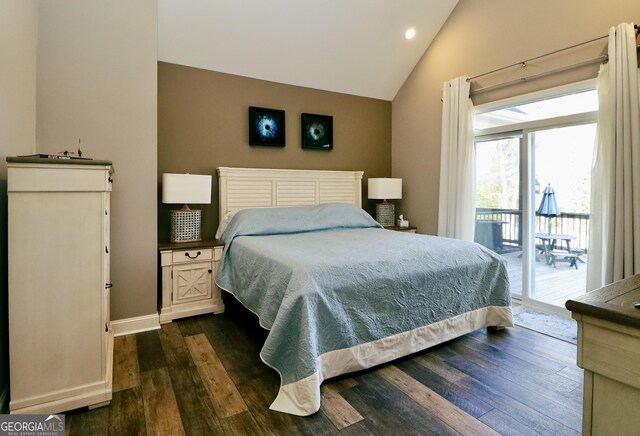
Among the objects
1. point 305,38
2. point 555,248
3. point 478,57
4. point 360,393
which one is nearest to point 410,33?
point 478,57

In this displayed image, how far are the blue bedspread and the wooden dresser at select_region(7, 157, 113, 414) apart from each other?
90cm

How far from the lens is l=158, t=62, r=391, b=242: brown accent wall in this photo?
3.44 metres

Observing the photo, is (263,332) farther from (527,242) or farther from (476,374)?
(527,242)

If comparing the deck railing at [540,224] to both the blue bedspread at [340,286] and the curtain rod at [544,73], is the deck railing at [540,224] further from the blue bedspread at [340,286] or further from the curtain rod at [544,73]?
the curtain rod at [544,73]

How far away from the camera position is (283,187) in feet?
13.1

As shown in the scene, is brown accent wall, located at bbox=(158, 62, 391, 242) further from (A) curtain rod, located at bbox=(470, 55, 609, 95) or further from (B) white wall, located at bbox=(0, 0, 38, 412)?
(A) curtain rod, located at bbox=(470, 55, 609, 95)

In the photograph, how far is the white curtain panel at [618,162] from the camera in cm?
256

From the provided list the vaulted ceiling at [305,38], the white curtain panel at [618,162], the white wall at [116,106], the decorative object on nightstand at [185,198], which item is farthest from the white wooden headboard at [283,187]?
the white curtain panel at [618,162]

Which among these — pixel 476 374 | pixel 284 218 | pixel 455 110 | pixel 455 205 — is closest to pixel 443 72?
pixel 455 110

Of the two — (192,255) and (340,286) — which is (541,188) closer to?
(340,286)

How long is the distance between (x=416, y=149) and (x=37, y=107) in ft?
12.7

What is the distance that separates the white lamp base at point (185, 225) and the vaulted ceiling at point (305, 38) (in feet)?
5.08

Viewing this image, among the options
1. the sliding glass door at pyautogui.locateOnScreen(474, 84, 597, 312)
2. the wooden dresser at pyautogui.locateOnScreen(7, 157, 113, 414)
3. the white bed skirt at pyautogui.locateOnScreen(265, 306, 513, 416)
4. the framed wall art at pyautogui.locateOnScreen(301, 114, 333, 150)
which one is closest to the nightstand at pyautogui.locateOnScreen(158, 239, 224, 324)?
the wooden dresser at pyautogui.locateOnScreen(7, 157, 113, 414)

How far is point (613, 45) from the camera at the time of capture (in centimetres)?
265
